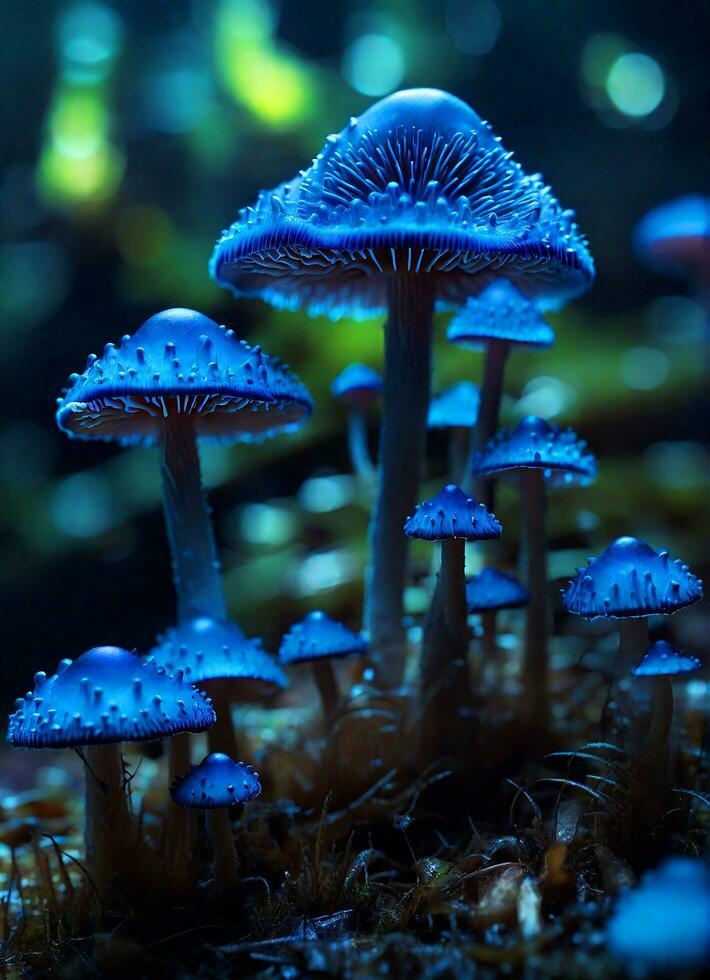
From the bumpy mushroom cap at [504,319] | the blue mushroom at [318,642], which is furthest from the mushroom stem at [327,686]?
the bumpy mushroom cap at [504,319]

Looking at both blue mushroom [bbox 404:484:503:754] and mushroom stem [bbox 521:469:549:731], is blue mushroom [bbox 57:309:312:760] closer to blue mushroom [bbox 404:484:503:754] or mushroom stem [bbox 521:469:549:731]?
blue mushroom [bbox 404:484:503:754]

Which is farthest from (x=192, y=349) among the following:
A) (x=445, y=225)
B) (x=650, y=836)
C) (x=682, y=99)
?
(x=682, y=99)

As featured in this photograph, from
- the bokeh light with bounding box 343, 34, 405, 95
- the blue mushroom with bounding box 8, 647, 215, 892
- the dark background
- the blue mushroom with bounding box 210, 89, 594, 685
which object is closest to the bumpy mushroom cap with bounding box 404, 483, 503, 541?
the blue mushroom with bounding box 210, 89, 594, 685

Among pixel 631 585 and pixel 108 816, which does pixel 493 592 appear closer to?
pixel 631 585

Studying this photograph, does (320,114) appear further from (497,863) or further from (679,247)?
(497,863)

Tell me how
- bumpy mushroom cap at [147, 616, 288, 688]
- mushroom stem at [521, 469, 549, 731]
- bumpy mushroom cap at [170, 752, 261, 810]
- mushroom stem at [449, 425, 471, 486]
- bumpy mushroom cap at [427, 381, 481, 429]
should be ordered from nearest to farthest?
bumpy mushroom cap at [170, 752, 261, 810]
bumpy mushroom cap at [147, 616, 288, 688]
mushroom stem at [521, 469, 549, 731]
bumpy mushroom cap at [427, 381, 481, 429]
mushroom stem at [449, 425, 471, 486]

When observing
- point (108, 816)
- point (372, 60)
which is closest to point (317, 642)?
point (108, 816)

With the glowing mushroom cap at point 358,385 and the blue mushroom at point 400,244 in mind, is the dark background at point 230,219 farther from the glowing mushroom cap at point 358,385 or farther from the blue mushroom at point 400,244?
the blue mushroom at point 400,244
